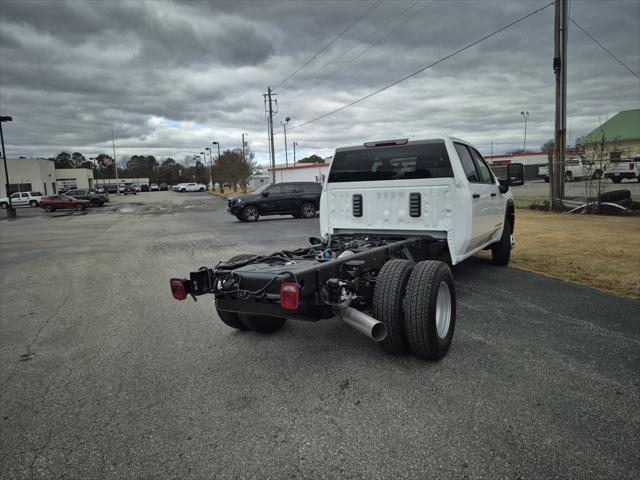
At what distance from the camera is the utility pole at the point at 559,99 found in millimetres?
15703

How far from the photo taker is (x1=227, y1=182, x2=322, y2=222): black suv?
19188mm

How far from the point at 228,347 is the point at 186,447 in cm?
154

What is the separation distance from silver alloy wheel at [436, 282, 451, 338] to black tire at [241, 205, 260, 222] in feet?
51.9

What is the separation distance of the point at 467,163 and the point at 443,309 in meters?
2.76

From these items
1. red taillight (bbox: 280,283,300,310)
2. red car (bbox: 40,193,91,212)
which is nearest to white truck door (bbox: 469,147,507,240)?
red taillight (bbox: 280,283,300,310)

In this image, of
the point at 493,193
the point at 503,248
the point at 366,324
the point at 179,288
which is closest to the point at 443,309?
the point at 366,324

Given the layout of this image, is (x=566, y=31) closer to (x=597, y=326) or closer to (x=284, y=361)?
(x=597, y=326)

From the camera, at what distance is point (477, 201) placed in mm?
5727

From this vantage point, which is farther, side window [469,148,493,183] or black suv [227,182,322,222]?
black suv [227,182,322,222]

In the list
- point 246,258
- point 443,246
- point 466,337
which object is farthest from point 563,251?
point 246,258

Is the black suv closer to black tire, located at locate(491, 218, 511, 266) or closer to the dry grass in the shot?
the dry grass

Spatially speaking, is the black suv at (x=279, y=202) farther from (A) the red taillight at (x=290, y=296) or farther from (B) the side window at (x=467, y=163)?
(A) the red taillight at (x=290, y=296)

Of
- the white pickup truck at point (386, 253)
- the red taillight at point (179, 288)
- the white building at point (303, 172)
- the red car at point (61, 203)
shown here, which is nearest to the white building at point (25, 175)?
the red car at point (61, 203)

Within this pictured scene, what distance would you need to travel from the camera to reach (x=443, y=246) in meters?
5.44
